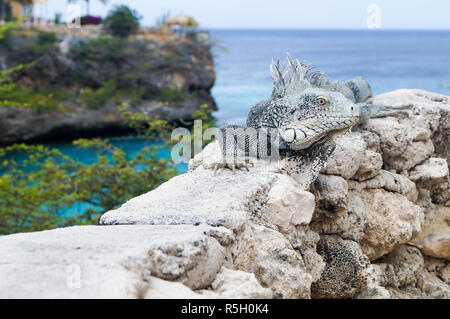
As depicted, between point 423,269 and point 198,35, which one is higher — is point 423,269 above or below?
below

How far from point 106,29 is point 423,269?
2292 cm

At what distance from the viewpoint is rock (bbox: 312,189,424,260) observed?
380cm

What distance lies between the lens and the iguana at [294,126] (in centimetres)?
307

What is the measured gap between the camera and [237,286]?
2.04 m

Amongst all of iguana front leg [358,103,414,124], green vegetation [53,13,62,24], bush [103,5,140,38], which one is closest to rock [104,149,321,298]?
iguana front leg [358,103,414,124]

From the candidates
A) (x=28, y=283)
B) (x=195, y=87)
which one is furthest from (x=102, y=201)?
(x=195, y=87)

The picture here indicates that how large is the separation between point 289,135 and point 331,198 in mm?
624

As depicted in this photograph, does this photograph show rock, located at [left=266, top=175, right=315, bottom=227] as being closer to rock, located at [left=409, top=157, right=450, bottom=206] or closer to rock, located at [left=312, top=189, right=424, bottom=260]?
rock, located at [left=312, top=189, right=424, bottom=260]

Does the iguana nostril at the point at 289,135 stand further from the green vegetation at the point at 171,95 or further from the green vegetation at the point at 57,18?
the green vegetation at the point at 57,18

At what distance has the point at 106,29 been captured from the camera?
24688 millimetres

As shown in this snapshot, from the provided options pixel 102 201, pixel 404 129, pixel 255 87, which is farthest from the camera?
pixel 255 87

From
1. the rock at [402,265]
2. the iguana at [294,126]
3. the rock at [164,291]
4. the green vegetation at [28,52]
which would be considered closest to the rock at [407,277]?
the rock at [402,265]
